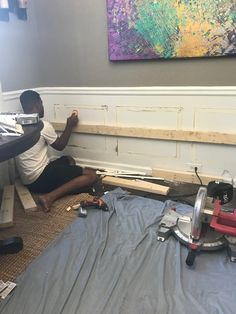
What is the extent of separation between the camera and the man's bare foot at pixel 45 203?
87.7 inches

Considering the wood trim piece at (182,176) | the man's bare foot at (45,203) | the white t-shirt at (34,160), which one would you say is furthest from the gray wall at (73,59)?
the man's bare foot at (45,203)

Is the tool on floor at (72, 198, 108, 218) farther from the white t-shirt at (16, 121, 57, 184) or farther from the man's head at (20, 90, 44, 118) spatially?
the man's head at (20, 90, 44, 118)

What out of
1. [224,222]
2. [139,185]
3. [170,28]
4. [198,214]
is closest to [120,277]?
[198,214]

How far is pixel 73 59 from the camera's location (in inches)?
Answer: 109

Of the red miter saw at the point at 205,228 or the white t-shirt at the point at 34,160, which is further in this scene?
the white t-shirt at the point at 34,160

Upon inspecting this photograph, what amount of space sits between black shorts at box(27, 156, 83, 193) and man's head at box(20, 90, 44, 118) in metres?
0.45

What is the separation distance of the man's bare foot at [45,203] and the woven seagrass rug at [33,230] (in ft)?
0.10

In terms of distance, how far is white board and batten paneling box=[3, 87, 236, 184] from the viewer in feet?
7.92

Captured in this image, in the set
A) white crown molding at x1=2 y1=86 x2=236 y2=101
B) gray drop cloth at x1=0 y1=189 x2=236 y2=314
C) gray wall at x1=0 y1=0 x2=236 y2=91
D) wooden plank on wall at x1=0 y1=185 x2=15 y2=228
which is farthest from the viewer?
gray wall at x1=0 y1=0 x2=236 y2=91

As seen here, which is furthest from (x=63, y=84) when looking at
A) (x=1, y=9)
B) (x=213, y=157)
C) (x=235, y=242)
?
(x=235, y=242)

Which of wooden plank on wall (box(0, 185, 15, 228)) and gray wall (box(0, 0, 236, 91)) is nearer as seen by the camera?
wooden plank on wall (box(0, 185, 15, 228))

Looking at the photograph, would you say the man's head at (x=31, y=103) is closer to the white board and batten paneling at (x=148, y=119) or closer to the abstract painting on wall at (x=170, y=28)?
the white board and batten paneling at (x=148, y=119)

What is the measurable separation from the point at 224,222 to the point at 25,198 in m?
1.52

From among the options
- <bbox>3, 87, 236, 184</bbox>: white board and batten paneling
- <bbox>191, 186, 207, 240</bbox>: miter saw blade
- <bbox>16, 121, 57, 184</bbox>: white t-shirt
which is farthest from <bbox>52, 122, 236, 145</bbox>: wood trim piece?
<bbox>191, 186, 207, 240</bbox>: miter saw blade
